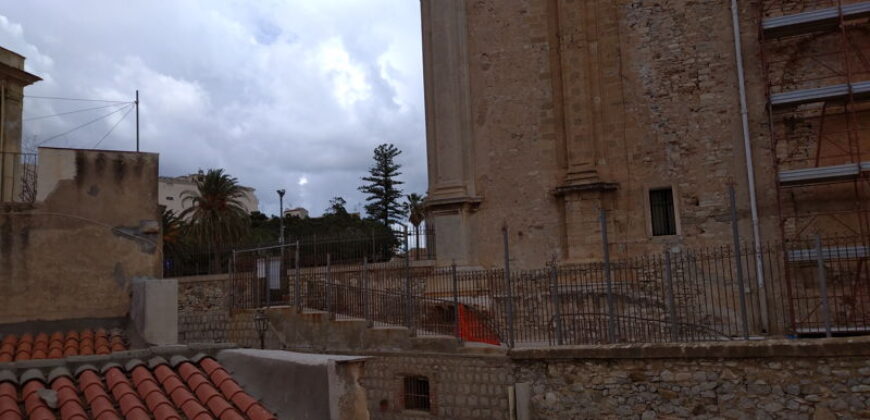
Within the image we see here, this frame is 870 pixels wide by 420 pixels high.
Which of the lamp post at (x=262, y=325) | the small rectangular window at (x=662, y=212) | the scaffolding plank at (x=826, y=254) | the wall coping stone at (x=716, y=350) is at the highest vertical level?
the small rectangular window at (x=662, y=212)

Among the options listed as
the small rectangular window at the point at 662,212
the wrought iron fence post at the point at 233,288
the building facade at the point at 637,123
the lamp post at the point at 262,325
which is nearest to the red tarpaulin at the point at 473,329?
the building facade at the point at 637,123

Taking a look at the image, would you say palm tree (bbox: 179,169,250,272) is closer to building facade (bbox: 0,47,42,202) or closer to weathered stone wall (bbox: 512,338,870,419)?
building facade (bbox: 0,47,42,202)

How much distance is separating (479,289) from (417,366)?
3.85 m

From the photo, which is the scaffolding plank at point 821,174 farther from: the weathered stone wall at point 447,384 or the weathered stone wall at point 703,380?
the weathered stone wall at point 447,384

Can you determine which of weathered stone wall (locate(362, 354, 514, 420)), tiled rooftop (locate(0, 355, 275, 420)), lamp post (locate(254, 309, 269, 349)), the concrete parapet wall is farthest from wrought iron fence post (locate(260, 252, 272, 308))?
the concrete parapet wall

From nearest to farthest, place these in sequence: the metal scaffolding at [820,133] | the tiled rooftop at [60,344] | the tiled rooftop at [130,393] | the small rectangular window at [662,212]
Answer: the tiled rooftop at [130,393] → the tiled rooftop at [60,344] → the metal scaffolding at [820,133] → the small rectangular window at [662,212]

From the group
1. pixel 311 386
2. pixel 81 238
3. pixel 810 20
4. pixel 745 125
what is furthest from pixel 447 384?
pixel 810 20

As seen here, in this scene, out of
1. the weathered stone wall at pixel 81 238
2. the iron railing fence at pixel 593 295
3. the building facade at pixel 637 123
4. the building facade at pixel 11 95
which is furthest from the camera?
the building facade at pixel 11 95

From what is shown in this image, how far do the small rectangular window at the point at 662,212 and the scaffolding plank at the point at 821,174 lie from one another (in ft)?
8.63

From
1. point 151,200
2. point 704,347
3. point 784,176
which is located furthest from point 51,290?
point 784,176

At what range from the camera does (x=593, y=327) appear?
45.2ft

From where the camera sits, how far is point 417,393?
13.7 metres

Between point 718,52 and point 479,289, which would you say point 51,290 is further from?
point 718,52

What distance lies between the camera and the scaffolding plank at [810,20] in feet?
48.5
